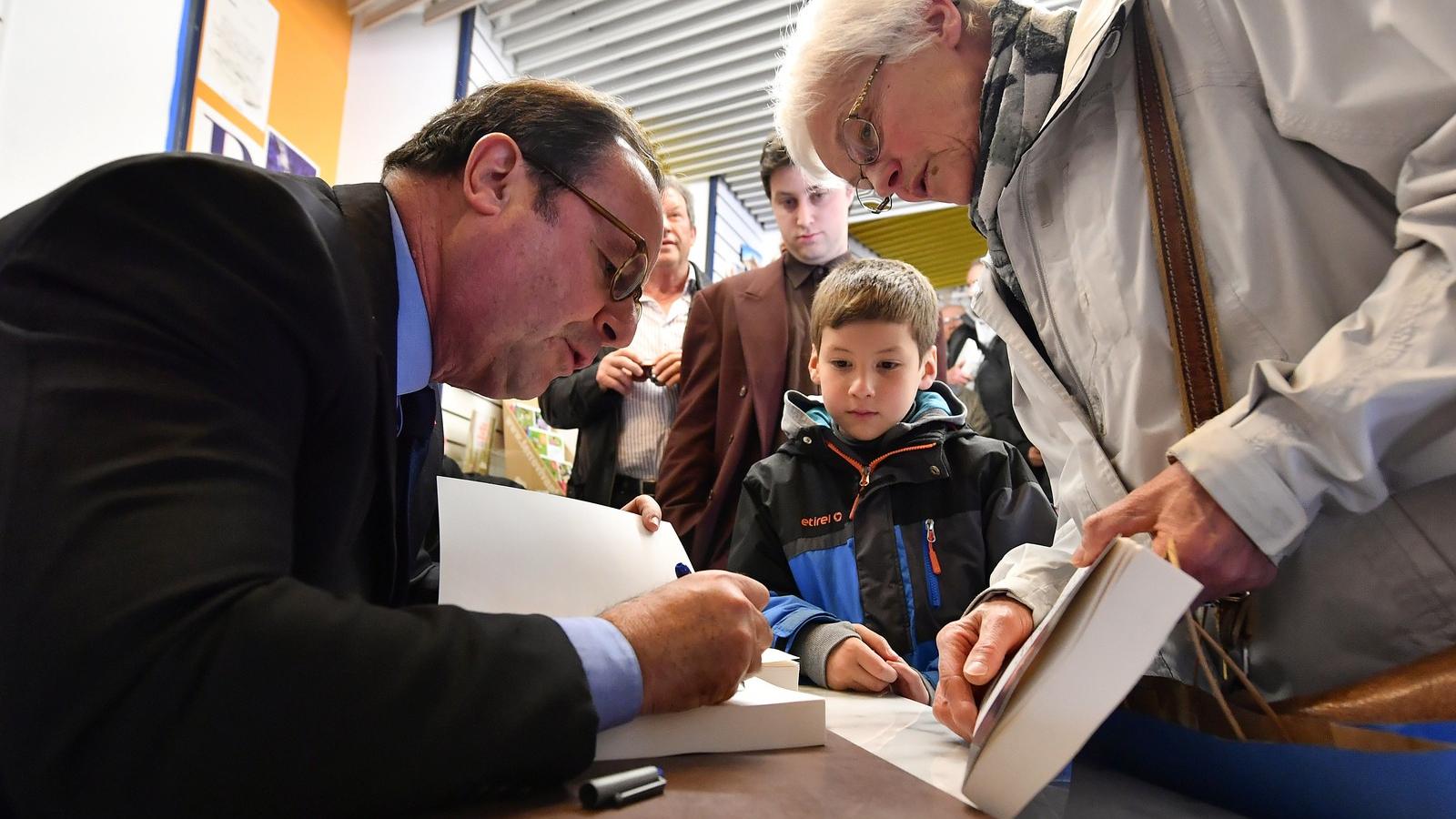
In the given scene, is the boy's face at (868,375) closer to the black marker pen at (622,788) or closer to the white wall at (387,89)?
the black marker pen at (622,788)

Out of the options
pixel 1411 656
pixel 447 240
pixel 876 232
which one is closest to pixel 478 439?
pixel 447 240

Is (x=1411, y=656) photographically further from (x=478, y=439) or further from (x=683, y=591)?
(x=478, y=439)

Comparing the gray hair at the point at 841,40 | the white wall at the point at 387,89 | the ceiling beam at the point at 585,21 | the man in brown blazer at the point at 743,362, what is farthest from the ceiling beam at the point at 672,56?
the gray hair at the point at 841,40

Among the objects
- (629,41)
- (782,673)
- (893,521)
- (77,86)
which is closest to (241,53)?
(77,86)

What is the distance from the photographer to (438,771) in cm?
56

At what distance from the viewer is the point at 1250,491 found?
75cm

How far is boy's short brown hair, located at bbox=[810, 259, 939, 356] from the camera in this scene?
198 cm

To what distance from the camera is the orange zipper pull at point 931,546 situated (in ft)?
5.46

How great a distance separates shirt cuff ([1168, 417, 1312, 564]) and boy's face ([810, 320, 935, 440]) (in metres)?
1.14

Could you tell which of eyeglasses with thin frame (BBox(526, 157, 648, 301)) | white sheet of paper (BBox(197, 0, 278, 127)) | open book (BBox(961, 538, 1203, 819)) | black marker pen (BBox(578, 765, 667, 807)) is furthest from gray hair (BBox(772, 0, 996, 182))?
white sheet of paper (BBox(197, 0, 278, 127))

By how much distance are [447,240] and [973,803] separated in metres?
0.91

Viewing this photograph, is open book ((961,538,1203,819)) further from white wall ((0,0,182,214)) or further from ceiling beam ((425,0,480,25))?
ceiling beam ((425,0,480,25))

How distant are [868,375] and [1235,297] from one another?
1012mm

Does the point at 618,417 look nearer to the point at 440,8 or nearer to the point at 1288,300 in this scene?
the point at 1288,300
